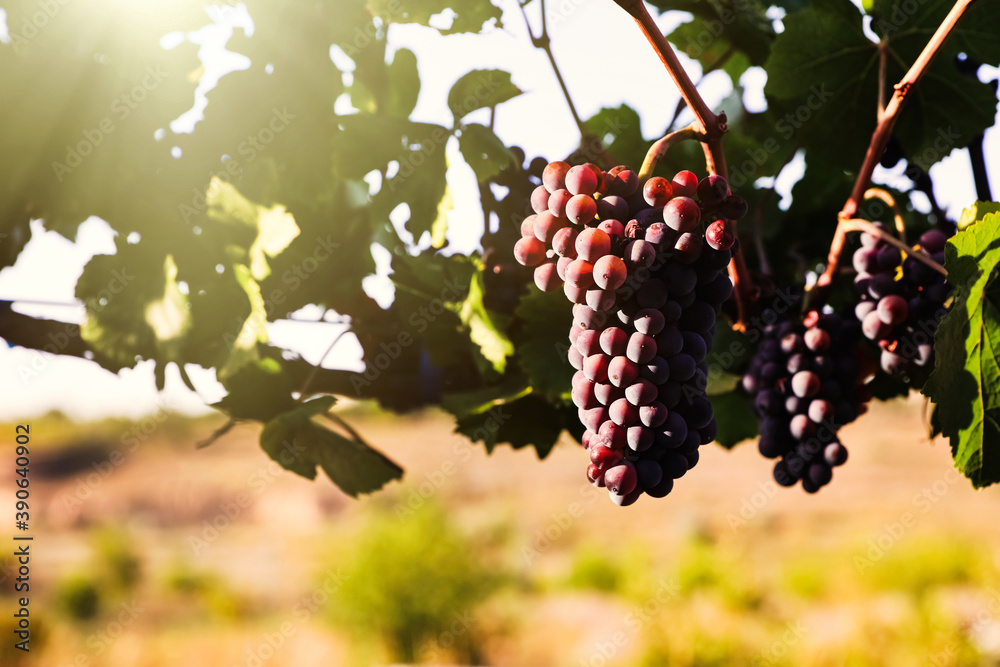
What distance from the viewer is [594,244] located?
1.51 feet

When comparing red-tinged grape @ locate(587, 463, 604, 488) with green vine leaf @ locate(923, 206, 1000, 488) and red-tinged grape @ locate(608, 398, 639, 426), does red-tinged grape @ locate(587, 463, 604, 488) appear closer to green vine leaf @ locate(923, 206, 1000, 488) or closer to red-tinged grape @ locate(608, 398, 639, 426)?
red-tinged grape @ locate(608, 398, 639, 426)

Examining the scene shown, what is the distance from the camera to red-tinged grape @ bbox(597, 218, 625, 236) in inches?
18.5

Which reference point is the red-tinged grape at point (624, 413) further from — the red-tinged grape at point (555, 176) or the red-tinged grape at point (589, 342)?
the red-tinged grape at point (555, 176)

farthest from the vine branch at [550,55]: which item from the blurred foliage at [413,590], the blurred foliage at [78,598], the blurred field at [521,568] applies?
the blurred foliage at [78,598]

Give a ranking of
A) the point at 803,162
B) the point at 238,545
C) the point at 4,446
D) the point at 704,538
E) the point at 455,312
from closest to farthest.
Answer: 1. the point at 455,312
2. the point at 803,162
3. the point at 704,538
4. the point at 238,545
5. the point at 4,446

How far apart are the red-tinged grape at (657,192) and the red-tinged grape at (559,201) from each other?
5 centimetres

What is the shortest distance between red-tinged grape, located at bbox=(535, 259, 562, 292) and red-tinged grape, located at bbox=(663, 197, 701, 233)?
0.10 metres

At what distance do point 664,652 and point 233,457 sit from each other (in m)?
13.7

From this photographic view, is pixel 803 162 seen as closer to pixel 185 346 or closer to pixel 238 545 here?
pixel 185 346

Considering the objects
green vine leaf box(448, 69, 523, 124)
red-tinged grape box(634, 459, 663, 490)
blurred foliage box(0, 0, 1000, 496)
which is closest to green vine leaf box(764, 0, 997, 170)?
blurred foliage box(0, 0, 1000, 496)

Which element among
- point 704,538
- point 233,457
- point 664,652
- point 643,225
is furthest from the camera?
point 233,457

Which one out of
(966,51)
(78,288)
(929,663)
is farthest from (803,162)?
(929,663)

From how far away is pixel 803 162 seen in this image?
979 mm

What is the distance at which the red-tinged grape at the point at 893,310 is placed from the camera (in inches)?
25.5
